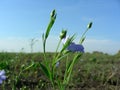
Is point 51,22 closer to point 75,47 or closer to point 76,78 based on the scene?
point 75,47

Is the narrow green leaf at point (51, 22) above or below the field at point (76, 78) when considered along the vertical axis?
above

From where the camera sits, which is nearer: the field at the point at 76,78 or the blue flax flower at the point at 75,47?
the blue flax flower at the point at 75,47

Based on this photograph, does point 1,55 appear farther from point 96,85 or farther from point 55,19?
point 55,19

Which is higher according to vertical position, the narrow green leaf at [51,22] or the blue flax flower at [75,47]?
the narrow green leaf at [51,22]

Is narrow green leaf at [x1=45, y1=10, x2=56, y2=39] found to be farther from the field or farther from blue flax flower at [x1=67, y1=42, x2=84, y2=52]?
the field

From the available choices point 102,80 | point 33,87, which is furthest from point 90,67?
point 33,87

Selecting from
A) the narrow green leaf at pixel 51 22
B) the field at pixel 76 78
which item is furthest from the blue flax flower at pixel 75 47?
the field at pixel 76 78

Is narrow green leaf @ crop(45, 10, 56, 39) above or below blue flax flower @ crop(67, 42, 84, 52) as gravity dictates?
above

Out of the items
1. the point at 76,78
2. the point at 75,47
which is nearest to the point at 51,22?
the point at 75,47

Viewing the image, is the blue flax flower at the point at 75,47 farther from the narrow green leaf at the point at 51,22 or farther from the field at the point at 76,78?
the field at the point at 76,78

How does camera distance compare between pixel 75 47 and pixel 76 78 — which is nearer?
pixel 75 47

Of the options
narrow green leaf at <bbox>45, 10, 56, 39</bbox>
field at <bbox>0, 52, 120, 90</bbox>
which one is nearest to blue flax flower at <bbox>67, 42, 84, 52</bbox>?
narrow green leaf at <bbox>45, 10, 56, 39</bbox>
